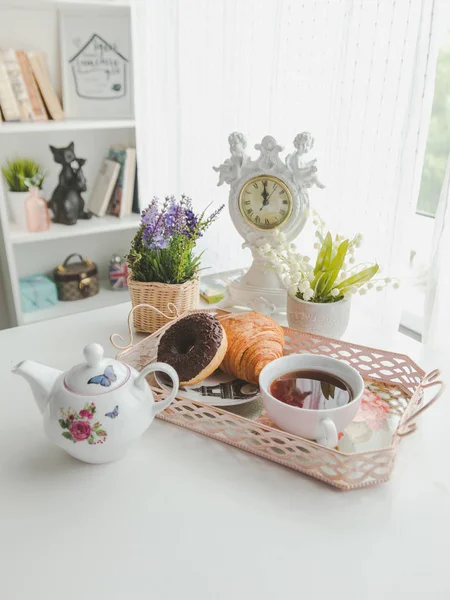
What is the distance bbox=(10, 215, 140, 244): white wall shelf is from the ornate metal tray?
3.49ft

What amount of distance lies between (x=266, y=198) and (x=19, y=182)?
1135mm

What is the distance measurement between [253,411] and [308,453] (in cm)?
15

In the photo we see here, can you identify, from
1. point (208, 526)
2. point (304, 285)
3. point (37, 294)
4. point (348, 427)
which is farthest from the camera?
point (37, 294)

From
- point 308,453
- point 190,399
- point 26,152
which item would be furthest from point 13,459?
point 26,152

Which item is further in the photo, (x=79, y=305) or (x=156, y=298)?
(x=79, y=305)

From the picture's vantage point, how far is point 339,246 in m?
1.02

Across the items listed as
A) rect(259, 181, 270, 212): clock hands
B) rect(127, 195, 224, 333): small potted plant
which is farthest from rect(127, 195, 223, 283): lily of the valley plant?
rect(259, 181, 270, 212): clock hands

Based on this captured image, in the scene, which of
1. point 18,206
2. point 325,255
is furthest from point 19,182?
point 325,255

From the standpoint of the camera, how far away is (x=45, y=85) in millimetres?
1885

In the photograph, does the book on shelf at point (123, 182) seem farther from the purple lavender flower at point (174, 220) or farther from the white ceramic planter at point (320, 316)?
the white ceramic planter at point (320, 316)

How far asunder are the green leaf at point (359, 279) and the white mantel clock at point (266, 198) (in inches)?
6.9

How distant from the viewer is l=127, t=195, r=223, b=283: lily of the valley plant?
3.45 ft

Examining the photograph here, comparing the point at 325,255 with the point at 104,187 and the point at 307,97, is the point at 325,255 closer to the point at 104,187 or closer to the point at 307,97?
the point at 307,97

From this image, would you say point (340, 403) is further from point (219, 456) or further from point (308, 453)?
point (219, 456)
